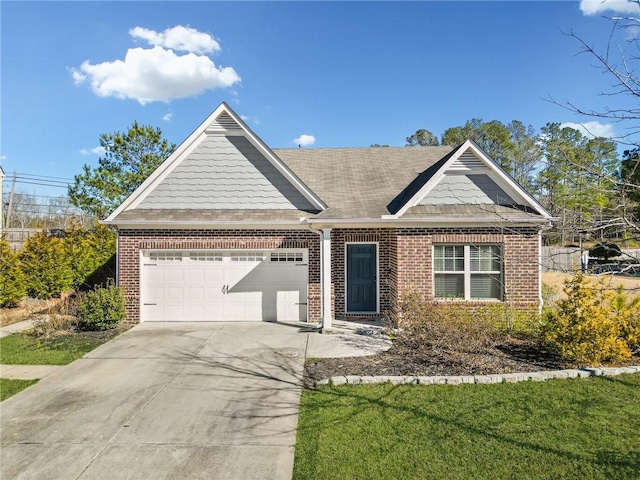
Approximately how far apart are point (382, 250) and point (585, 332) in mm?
5552

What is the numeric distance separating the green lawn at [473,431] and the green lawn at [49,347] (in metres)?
5.88

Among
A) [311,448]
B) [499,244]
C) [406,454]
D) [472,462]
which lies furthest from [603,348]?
[311,448]

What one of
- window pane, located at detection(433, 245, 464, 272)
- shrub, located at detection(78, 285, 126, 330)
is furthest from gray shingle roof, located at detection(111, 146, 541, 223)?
shrub, located at detection(78, 285, 126, 330)

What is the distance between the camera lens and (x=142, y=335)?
9.84 meters

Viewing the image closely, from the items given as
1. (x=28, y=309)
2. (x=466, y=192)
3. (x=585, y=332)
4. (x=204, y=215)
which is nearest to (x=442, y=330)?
(x=585, y=332)

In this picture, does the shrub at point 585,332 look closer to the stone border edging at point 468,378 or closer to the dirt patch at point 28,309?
the stone border edging at point 468,378

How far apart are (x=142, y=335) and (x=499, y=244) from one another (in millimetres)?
10114

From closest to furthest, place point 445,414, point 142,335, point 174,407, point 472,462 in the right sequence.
Answer: point 472,462, point 445,414, point 174,407, point 142,335

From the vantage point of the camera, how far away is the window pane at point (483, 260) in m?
10.4

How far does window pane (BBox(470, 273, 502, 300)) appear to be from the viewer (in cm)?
1038

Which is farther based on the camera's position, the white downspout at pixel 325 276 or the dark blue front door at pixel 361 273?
the dark blue front door at pixel 361 273

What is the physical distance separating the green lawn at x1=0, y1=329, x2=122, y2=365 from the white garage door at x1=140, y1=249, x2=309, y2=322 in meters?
1.62

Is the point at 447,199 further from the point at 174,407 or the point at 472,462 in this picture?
the point at 174,407

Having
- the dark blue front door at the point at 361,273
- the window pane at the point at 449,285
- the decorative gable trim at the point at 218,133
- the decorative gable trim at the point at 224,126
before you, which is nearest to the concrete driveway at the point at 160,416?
the dark blue front door at the point at 361,273
